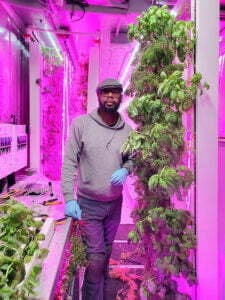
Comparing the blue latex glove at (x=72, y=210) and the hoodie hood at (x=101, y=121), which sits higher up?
the hoodie hood at (x=101, y=121)

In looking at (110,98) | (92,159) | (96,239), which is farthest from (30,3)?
(96,239)

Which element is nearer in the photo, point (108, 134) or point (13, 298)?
point (13, 298)

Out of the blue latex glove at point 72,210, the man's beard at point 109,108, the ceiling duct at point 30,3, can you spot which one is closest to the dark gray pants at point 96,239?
the blue latex glove at point 72,210

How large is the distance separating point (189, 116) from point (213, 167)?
0.35 m

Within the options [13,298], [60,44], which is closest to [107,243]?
[13,298]

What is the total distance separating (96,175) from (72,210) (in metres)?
0.31

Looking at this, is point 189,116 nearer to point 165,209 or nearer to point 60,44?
point 165,209

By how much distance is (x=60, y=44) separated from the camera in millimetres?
4910

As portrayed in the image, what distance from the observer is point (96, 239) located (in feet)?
7.94

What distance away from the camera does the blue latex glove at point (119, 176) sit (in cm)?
237

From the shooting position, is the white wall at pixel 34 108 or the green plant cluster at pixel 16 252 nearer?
the green plant cluster at pixel 16 252

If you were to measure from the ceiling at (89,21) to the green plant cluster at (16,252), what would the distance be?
1759mm

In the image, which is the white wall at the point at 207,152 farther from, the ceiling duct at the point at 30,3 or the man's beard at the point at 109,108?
the ceiling duct at the point at 30,3

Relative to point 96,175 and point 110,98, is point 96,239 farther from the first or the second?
point 110,98
